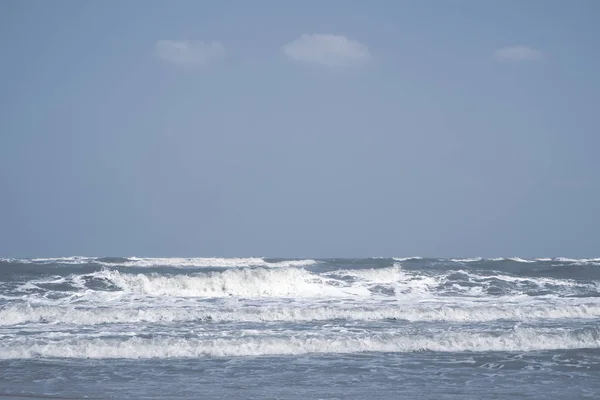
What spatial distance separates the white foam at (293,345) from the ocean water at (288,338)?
3 centimetres

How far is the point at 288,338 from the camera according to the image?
483 inches

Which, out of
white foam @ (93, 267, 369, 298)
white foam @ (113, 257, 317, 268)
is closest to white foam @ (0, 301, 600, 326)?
white foam @ (93, 267, 369, 298)

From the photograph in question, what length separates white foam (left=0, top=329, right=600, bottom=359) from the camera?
11.5m

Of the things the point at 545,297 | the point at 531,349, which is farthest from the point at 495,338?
the point at 545,297

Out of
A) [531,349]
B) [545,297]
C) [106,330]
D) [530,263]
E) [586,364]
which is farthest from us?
[530,263]

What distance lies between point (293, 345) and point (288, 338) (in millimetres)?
372

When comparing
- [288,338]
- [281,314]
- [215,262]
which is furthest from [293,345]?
[215,262]

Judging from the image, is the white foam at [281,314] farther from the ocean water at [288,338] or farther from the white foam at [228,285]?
the white foam at [228,285]

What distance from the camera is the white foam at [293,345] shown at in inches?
452

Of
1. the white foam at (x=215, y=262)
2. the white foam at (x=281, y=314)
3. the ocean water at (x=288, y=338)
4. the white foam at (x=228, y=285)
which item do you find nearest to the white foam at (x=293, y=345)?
the ocean water at (x=288, y=338)

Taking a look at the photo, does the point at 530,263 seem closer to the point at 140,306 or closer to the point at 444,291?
the point at 444,291

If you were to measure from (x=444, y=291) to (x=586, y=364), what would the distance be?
12.2 meters

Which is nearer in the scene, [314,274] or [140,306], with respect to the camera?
[140,306]

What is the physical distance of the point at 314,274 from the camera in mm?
26000
